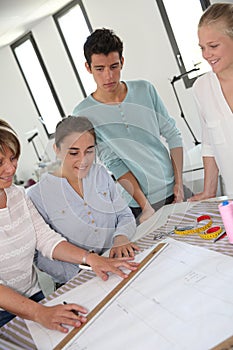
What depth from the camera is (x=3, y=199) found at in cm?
125

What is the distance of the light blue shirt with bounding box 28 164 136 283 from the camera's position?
1336mm

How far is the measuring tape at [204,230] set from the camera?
1.07 meters

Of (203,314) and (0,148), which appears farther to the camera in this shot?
(0,148)

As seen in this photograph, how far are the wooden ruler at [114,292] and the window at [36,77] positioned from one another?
→ 162 inches

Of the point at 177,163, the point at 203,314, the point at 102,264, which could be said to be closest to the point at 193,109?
the point at 177,163

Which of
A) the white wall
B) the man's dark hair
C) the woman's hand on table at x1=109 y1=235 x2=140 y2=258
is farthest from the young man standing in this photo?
the white wall

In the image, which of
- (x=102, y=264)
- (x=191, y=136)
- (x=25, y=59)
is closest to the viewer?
(x=102, y=264)

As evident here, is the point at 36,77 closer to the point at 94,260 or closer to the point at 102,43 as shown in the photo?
the point at 102,43

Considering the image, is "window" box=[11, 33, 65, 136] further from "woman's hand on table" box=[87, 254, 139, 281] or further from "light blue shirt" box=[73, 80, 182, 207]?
"woman's hand on table" box=[87, 254, 139, 281]

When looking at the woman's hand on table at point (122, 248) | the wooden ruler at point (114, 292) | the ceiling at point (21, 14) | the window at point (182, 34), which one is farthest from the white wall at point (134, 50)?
the wooden ruler at point (114, 292)

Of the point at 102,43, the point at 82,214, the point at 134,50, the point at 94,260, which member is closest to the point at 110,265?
the point at 94,260

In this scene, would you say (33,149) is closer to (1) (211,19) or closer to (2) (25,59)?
(2) (25,59)

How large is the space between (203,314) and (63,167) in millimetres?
707

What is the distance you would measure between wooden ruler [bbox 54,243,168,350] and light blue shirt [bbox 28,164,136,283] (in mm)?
207
